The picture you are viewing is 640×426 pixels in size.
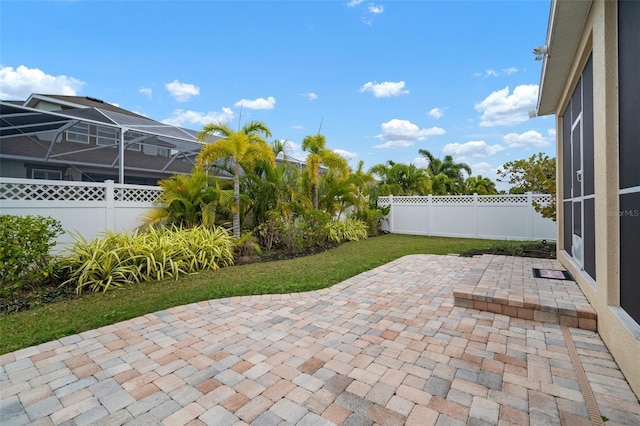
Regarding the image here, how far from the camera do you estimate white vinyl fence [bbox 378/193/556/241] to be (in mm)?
10195

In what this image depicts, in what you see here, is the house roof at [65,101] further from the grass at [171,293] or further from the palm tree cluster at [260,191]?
the grass at [171,293]

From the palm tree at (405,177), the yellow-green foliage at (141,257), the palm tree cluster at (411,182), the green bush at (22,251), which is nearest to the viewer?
the green bush at (22,251)

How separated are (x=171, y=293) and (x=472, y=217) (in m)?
10.6

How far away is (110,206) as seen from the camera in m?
6.49

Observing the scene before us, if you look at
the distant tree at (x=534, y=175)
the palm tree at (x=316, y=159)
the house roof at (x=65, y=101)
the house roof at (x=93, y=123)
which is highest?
the house roof at (x=65, y=101)

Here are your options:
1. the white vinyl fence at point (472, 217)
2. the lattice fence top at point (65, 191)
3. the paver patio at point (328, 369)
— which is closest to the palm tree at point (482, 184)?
the white vinyl fence at point (472, 217)

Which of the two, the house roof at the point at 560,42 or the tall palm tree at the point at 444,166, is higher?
the tall palm tree at the point at 444,166

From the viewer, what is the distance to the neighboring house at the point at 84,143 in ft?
27.8

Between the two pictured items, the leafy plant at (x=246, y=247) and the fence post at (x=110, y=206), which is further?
the leafy plant at (x=246, y=247)

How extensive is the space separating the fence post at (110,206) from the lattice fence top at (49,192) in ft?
0.30

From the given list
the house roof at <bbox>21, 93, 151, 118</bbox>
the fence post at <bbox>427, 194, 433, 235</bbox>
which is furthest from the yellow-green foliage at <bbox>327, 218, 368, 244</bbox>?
the house roof at <bbox>21, 93, 151, 118</bbox>

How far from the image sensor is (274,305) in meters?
3.90

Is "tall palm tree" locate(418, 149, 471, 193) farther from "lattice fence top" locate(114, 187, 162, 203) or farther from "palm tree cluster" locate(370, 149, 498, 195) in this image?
"lattice fence top" locate(114, 187, 162, 203)

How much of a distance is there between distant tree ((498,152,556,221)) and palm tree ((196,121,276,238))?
22.9 ft
